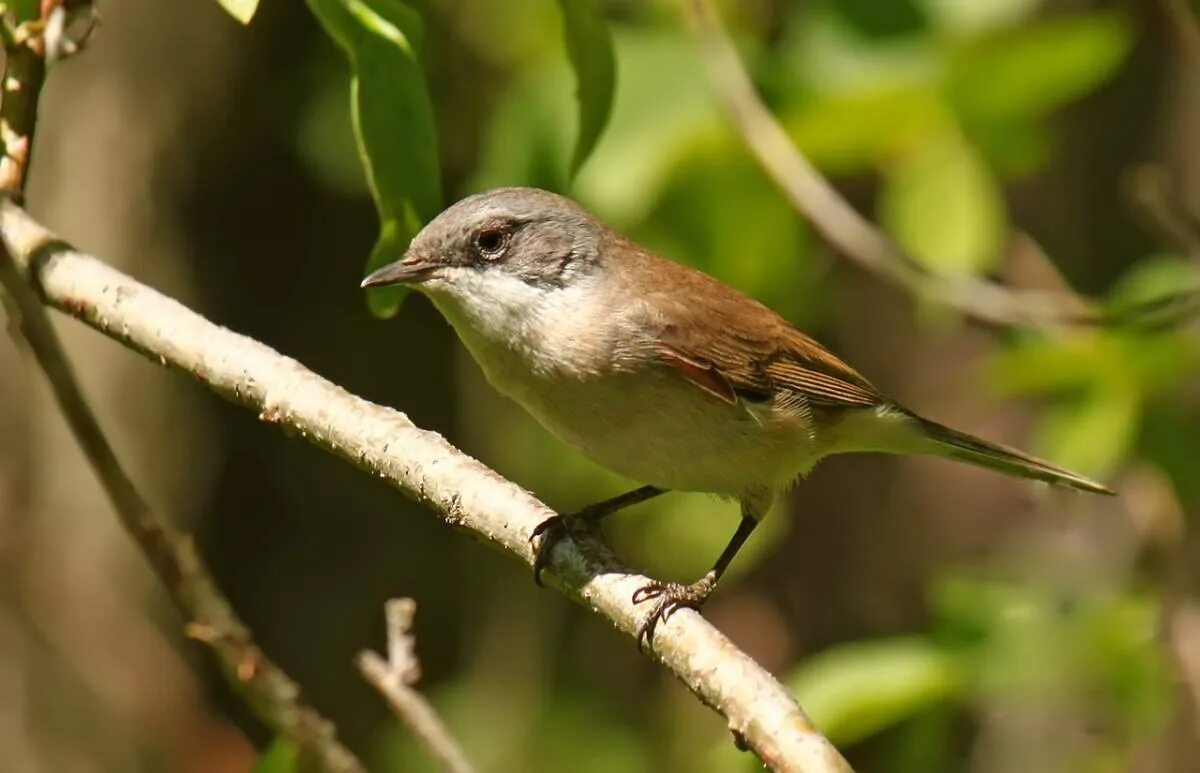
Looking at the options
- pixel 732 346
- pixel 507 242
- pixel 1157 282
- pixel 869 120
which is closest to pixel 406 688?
pixel 507 242

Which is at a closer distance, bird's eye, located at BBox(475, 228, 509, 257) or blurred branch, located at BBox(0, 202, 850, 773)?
blurred branch, located at BBox(0, 202, 850, 773)

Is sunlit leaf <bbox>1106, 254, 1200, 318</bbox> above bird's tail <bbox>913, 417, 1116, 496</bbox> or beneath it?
above

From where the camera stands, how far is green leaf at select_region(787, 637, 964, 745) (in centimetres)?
402

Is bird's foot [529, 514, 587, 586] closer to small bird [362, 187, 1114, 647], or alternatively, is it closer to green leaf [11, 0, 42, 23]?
small bird [362, 187, 1114, 647]

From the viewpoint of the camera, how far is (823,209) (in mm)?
4184

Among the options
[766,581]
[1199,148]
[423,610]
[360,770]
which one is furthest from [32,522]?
[1199,148]

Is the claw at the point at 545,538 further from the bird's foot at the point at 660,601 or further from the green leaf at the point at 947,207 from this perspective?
the green leaf at the point at 947,207

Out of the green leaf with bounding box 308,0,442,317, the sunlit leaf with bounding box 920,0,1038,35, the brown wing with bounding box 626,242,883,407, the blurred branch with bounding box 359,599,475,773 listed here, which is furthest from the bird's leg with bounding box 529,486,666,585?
the sunlit leaf with bounding box 920,0,1038,35

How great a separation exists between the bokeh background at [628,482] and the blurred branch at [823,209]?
11 cm

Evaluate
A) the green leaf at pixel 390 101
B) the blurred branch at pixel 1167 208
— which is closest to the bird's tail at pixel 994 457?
the blurred branch at pixel 1167 208

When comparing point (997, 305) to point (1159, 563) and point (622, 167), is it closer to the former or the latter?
point (622, 167)

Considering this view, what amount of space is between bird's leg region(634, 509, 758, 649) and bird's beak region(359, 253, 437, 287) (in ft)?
2.75

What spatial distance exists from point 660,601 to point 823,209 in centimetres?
186

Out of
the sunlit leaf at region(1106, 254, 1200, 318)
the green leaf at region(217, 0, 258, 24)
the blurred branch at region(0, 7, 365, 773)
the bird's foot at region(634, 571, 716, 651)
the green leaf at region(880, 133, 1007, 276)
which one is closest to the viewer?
the green leaf at region(217, 0, 258, 24)
